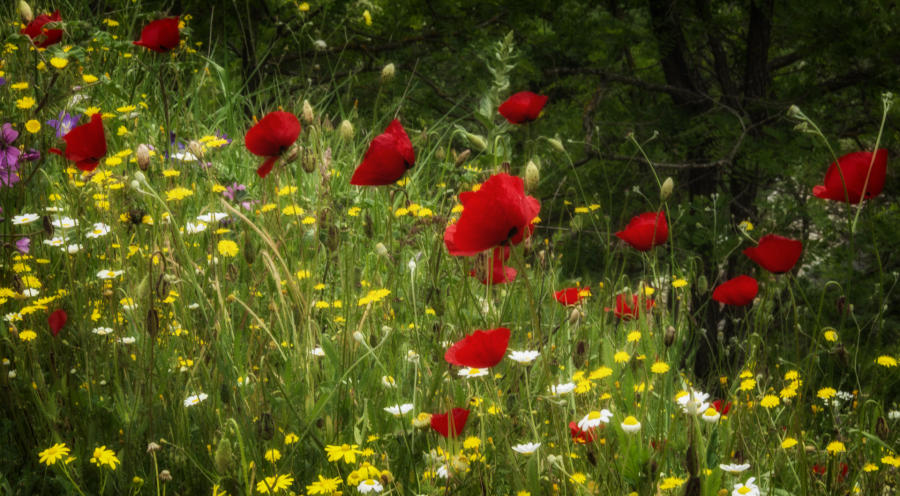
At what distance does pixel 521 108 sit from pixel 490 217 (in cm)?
90

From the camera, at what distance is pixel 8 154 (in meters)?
2.56

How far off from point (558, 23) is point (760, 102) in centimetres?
94

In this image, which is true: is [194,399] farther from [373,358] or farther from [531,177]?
[531,177]

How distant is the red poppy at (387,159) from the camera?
1.72 meters

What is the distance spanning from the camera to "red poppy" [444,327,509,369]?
1381 millimetres

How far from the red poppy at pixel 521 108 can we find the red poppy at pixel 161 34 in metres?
0.97

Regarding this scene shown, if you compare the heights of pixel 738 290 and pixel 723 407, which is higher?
pixel 738 290

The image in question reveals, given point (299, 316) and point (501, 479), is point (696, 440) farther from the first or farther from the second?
point (299, 316)

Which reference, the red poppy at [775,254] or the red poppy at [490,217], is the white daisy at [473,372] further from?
the red poppy at [775,254]

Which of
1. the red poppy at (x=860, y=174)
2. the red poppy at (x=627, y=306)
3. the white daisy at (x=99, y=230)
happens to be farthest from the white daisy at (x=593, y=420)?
the white daisy at (x=99, y=230)

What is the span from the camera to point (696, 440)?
1.38 metres

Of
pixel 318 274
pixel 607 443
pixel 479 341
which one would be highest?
pixel 479 341

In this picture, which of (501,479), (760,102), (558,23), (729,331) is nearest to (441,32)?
(558,23)

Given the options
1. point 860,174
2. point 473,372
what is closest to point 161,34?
point 473,372
